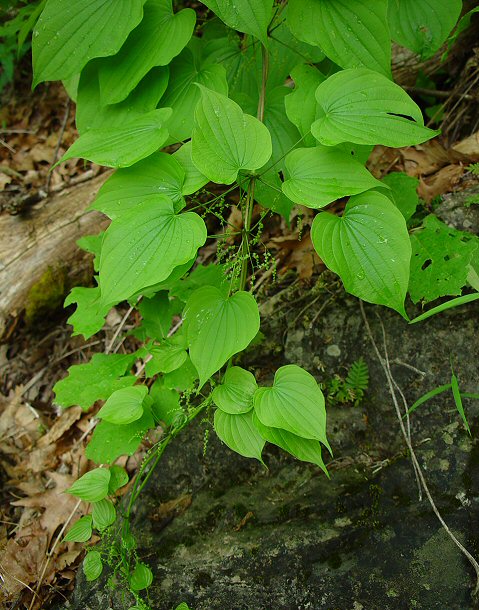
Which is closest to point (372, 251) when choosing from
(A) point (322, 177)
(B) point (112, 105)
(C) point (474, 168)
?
(A) point (322, 177)

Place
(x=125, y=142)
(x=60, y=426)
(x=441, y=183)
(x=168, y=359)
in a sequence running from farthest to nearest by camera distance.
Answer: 1. (x=60, y=426)
2. (x=441, y=183)
3. (x=168, y=359)
4. (x=125, y=142)

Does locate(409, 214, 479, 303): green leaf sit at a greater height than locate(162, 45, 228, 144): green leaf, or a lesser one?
lesser

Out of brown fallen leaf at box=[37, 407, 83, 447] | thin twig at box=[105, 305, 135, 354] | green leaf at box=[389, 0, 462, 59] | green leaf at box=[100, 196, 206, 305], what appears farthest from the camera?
thin twig at box=[105, 305, 135, 354]

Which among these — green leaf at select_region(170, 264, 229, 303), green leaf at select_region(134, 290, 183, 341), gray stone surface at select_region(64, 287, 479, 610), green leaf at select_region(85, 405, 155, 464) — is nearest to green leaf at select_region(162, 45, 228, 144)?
green leaf at select_region(170, 264, 229, 303)

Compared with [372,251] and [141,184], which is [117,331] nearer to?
[141,184]

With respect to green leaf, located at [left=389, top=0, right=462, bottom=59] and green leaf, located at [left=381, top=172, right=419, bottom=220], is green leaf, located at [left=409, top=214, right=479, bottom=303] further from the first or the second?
green leaf, located at [left=389, top=0, right=462, bottom=59]
